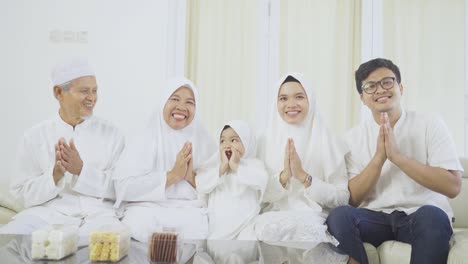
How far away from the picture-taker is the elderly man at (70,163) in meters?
2.57

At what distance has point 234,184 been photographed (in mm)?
2619

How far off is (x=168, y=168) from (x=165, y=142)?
0.51 feet

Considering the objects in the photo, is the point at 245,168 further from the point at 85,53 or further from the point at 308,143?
the point at 85,53

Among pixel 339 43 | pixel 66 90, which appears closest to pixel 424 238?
pixel 66 90

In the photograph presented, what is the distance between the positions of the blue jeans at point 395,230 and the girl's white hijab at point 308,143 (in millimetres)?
393

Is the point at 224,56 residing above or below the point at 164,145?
above

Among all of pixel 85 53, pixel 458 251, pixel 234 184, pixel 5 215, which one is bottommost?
pixel 5 215

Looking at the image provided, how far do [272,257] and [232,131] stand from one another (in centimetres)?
105

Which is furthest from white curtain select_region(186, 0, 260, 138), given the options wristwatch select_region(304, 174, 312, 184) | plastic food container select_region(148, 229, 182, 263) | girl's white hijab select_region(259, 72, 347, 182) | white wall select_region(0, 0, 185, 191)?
plastic food container select_region(148, 229, 182, 263)

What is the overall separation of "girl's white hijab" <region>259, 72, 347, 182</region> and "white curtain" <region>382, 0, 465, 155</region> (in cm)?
249

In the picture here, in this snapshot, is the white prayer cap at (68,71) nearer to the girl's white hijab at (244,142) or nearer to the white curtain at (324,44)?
the girl's white hijab at (244,142)

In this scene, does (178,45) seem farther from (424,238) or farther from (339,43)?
(424,238)

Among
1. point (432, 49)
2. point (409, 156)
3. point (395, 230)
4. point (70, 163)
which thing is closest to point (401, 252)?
point (395, 230)

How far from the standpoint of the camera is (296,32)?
488 centimetres
